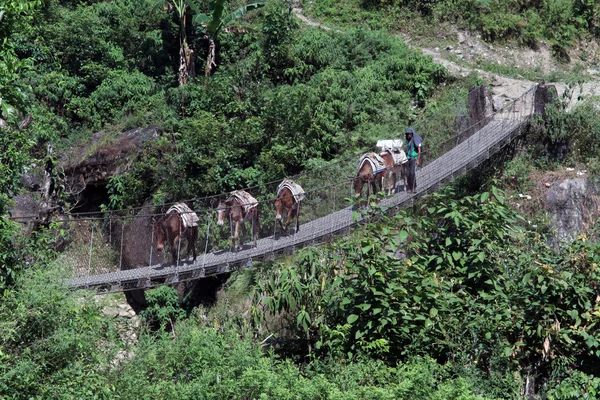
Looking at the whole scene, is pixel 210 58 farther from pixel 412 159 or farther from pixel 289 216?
pixel 412 159

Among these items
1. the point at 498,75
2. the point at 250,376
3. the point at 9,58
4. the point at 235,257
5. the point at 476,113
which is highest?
the point at 9,58

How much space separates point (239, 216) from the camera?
14.7 meters

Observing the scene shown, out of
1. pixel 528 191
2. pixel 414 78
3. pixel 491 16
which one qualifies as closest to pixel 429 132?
pixel 528 191

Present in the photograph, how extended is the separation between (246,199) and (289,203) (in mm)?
630

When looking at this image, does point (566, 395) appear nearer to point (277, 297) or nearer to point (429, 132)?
point (277, 297)

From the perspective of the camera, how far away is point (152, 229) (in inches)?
580

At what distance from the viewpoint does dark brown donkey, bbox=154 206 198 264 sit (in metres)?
14.6

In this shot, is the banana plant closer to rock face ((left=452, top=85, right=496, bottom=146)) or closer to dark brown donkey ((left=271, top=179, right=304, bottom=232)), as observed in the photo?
rock face ((left=452, top=85, right=496, bottom=146))

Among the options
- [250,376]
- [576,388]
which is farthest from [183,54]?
[576,388]

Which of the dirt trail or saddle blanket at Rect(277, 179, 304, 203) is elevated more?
saddle blanket at Rect(277, 179, 304, 203)

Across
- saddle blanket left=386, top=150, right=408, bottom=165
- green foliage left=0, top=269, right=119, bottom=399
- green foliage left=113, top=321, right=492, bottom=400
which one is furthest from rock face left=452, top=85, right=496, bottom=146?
green foliage left=0, top=269, right=119, bottom=399

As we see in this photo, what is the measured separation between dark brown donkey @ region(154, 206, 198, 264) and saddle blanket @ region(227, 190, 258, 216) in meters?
0.70

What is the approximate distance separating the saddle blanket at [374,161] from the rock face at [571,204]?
3.10 m

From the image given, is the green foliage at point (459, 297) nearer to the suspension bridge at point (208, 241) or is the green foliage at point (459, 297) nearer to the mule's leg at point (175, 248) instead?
the suspension bridge at point (208, 241)
